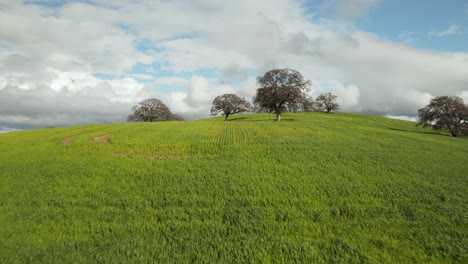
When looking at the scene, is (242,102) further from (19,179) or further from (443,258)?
(443,258)

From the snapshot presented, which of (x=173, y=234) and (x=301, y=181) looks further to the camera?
(x=301, y=181)

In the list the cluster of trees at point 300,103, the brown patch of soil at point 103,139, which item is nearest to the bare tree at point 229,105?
the cluster of trees at point 300,103

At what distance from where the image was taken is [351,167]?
23438mm

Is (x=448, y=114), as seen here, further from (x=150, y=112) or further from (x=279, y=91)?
(x=150, y=112)

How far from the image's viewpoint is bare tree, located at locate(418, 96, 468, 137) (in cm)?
5825

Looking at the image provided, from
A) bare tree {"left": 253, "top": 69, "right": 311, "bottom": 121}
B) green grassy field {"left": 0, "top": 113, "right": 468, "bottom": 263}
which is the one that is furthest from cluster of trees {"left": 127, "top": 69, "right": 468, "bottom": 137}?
green grassy field {"left": 0, "top": 113, "right": 468, "bottom": 263}

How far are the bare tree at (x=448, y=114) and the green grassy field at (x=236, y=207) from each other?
126 ft

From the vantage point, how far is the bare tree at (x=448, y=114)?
58.2 meters

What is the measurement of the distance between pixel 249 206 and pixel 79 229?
32.3 ft

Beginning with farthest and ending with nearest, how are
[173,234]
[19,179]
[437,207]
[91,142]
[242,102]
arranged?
[242,102] < [91,142] < [19,179] < [437,207] < [173,234]

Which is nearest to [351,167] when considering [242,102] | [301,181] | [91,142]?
[301,181]

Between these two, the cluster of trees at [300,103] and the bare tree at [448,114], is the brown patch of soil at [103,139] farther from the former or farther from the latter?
the bare tree at [448,114]

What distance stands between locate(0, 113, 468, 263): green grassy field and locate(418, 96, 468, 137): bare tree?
1514 inches

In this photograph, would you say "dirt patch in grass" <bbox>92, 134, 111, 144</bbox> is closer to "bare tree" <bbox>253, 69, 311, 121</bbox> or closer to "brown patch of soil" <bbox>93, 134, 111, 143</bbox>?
"brown patch of soil" <bbox>93, 134, 111, 143</bbox>
